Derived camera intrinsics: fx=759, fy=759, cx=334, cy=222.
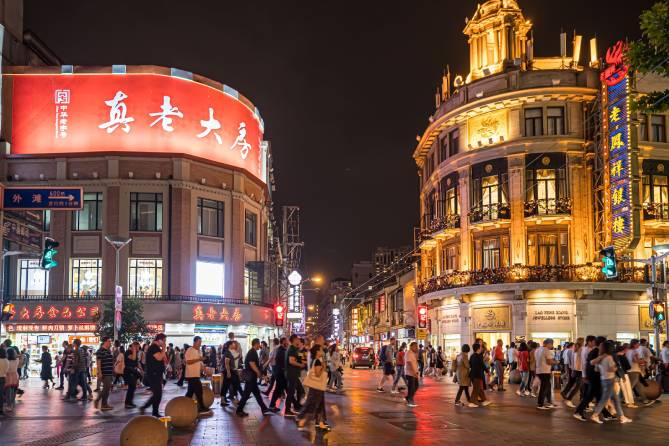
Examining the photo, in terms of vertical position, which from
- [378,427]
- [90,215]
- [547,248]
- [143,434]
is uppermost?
[90,215]

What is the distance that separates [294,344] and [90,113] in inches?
1340

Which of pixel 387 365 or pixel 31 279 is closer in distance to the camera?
pixel 387 365

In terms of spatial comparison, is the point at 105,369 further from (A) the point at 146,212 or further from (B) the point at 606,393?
(A) the point at 146,212

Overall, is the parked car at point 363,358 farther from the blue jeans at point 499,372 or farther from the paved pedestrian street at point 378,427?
the paved pedestrian street at point 378,427

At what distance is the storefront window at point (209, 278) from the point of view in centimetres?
4844

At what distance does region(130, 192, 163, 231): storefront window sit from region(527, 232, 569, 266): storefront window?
22.5 metres

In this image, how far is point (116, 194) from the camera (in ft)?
154

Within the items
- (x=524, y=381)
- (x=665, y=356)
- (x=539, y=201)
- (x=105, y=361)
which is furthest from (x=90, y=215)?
(x=665, y=356)

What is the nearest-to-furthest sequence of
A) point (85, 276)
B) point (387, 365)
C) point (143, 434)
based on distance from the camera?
1. point (143, 434)
2. point (387, 365)
3. point (85, 276)

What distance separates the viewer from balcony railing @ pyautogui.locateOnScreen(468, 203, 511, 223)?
40.8 metres

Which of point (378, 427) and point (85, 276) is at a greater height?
point (85, 276)

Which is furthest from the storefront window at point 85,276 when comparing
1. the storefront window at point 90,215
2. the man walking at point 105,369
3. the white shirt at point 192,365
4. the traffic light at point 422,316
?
the white shirt at point 192,365

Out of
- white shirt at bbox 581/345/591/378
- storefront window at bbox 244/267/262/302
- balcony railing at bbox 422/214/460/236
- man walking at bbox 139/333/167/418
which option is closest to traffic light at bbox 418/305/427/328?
balcony railing at bbox 422/214/460/236

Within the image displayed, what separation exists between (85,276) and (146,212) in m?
5.39
